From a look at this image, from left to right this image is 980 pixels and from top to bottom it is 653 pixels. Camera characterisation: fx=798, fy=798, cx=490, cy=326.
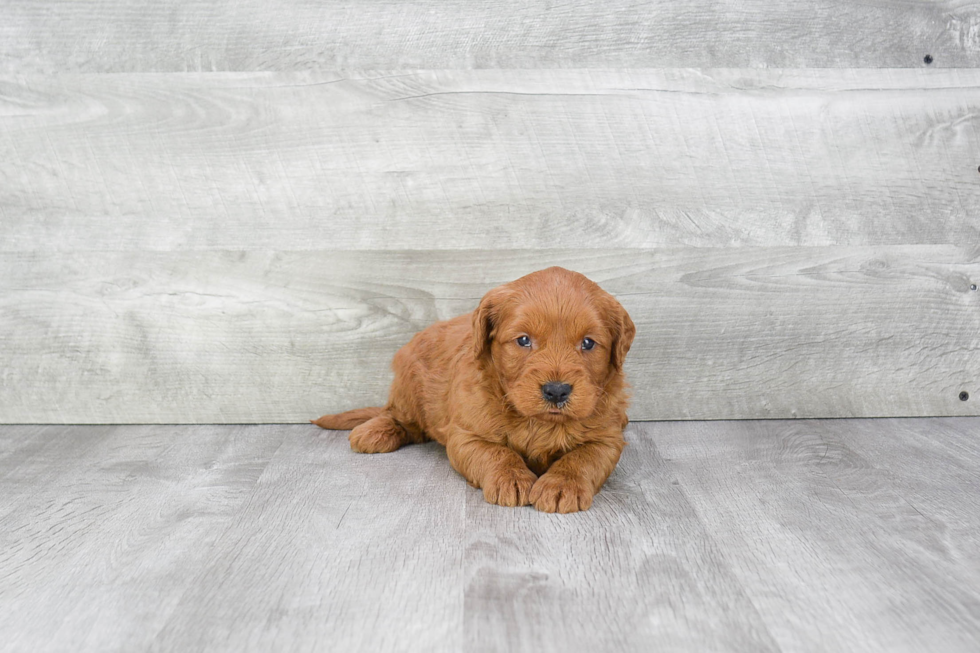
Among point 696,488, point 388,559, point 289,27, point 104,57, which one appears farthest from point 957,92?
point 104,57

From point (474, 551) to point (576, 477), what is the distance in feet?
1.35

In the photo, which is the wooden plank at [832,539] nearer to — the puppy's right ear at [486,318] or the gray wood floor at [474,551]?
the gray wood floor at [474,551]

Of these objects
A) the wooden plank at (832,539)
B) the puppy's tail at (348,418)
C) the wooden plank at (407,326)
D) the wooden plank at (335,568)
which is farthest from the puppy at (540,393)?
the wooden plank at (407,326)

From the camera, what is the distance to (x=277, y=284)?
2.78m

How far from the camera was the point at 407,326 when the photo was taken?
2.82m

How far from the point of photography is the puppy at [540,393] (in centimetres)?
195

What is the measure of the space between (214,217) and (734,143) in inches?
71.3

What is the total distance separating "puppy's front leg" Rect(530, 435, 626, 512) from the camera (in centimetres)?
195

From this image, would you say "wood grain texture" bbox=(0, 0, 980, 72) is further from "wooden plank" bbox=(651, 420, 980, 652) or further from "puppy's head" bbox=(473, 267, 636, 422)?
"wooden plank" bbox=(651, 420, 980, 652)

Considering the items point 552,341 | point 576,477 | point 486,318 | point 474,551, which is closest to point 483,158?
point 486,318

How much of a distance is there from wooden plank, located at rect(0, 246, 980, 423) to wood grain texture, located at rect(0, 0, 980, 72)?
65cm

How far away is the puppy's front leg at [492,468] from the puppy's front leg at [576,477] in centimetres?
4

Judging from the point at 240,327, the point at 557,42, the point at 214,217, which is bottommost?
the point at 240,327

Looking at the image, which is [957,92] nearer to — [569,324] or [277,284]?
[569,324]
